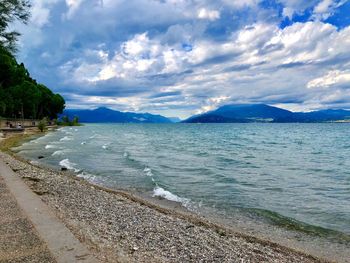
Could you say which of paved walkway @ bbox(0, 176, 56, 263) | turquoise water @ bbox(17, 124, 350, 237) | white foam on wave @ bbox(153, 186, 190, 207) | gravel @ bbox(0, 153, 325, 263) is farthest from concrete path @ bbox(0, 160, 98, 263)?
turquoise water @ bbox(17, 124, 350, 237)

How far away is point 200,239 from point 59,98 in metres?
164

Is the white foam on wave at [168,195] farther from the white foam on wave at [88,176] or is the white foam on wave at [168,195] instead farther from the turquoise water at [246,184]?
the white foam on wave at [88,176]

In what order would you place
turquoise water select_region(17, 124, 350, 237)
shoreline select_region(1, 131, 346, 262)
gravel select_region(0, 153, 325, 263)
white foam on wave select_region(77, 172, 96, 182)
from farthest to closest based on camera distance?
white foam on wave select_region(77, 172, 96, 182)
turquoise water select_region(17, 124, 350, 237)
shoreline select_region(1, 131, 346, 262)
gravel select_region(0, 153, 325, 263)

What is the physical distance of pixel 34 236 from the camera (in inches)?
341

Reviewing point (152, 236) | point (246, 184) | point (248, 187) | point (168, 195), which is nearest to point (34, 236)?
point (152, 236)

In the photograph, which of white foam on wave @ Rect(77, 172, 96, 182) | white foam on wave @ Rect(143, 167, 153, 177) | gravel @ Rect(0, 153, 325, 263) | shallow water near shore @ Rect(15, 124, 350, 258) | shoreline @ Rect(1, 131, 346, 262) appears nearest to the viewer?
gravel @ Rect(0, 153, 325, 263)

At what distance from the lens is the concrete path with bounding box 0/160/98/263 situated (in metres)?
7.44

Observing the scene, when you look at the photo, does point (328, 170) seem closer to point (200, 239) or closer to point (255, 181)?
point (255, 181)

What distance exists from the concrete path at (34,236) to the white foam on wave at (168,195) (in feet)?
25.1

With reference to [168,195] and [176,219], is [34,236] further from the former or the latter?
[168,195]

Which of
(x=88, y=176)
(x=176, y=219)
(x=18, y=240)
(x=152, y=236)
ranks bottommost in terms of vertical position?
(x=88, y=176)

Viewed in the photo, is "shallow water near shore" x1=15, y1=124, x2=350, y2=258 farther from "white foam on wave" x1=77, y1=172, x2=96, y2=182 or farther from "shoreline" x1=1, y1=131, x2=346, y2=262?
"shoreline" x1=1, y1=131, x2=346, y2=262

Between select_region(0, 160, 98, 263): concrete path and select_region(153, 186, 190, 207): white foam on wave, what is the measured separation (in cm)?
766

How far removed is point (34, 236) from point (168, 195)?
1122 centimetres
